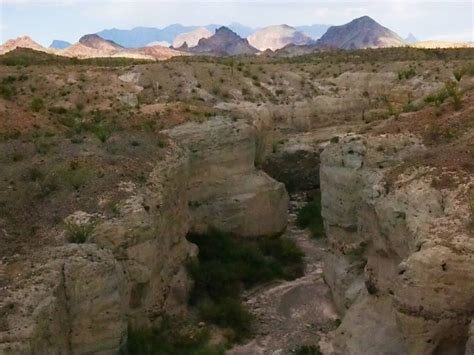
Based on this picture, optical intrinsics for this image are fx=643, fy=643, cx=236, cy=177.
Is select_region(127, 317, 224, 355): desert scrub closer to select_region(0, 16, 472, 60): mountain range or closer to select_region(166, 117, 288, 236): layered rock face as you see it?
select_region(166, 117, 288, 236): layered rock face

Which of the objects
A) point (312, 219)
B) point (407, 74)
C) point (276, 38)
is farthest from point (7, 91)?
point (276, 38)

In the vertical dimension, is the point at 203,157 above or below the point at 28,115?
below

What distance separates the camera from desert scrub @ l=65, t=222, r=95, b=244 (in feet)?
45.9

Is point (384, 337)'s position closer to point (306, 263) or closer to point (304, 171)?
point (306, 263)

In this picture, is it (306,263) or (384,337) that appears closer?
(384,337)

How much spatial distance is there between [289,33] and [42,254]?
139 metres

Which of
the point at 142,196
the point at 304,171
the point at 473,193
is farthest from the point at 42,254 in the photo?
the point at 304,171

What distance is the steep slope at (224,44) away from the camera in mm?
106562

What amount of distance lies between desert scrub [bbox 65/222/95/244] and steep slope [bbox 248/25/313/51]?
127 meters

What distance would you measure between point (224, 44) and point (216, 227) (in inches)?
3560

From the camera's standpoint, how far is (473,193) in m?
13.5

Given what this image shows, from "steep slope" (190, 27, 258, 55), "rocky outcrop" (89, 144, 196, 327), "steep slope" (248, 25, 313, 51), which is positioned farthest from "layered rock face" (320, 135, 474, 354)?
"steep slope" (248, 25, 313, 51)

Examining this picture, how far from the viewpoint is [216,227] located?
2256 centimetres

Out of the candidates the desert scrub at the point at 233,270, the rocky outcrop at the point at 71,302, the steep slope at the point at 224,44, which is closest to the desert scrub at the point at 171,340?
the desert scrub at the point at 233,270
